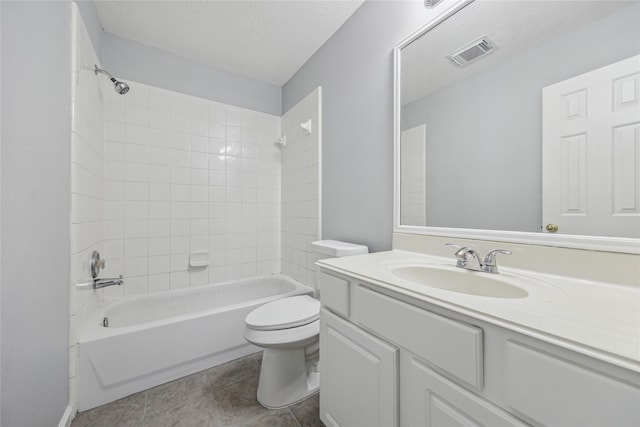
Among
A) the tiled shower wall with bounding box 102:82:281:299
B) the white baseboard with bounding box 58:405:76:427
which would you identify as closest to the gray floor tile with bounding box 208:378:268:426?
the white baseboard with bounding box 58:405:76:427

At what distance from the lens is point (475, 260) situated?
93 centimetres

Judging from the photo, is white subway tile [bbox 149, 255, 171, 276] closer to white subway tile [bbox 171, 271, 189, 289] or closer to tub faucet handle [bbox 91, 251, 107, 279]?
white subway tile [bbox 171, 271, 189, 289]

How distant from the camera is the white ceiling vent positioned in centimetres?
99

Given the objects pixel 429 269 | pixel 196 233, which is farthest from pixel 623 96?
pixel 196 233

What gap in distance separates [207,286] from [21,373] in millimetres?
1335

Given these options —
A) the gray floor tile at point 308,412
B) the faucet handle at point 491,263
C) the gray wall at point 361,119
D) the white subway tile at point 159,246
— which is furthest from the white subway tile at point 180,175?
the faucet handle at point 491,263

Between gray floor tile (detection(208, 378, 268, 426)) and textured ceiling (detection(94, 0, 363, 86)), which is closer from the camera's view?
gray floor tile (detection(208, 378, 268, 426))

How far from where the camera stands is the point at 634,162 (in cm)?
66

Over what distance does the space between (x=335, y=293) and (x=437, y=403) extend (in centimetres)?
45

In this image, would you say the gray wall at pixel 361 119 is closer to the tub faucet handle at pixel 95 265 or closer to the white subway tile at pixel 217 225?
the white subway tile at pixel 217 225

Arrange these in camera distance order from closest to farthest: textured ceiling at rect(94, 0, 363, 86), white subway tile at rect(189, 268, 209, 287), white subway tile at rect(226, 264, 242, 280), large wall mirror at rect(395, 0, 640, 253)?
1. large wall mirror at rect(395, 0, 640, 253)
2. textured ceiling at rect(94, 0, 363, 86)
3. white subway tile at rect(189, 268, 209, 287)
4. white subway tile at rect(226, 264, 242, 280)

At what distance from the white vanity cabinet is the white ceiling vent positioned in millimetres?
1071

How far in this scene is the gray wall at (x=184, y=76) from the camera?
1841mm

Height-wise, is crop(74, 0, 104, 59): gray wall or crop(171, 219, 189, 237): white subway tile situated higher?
crop(74, 0, 104, 59): gray wall
